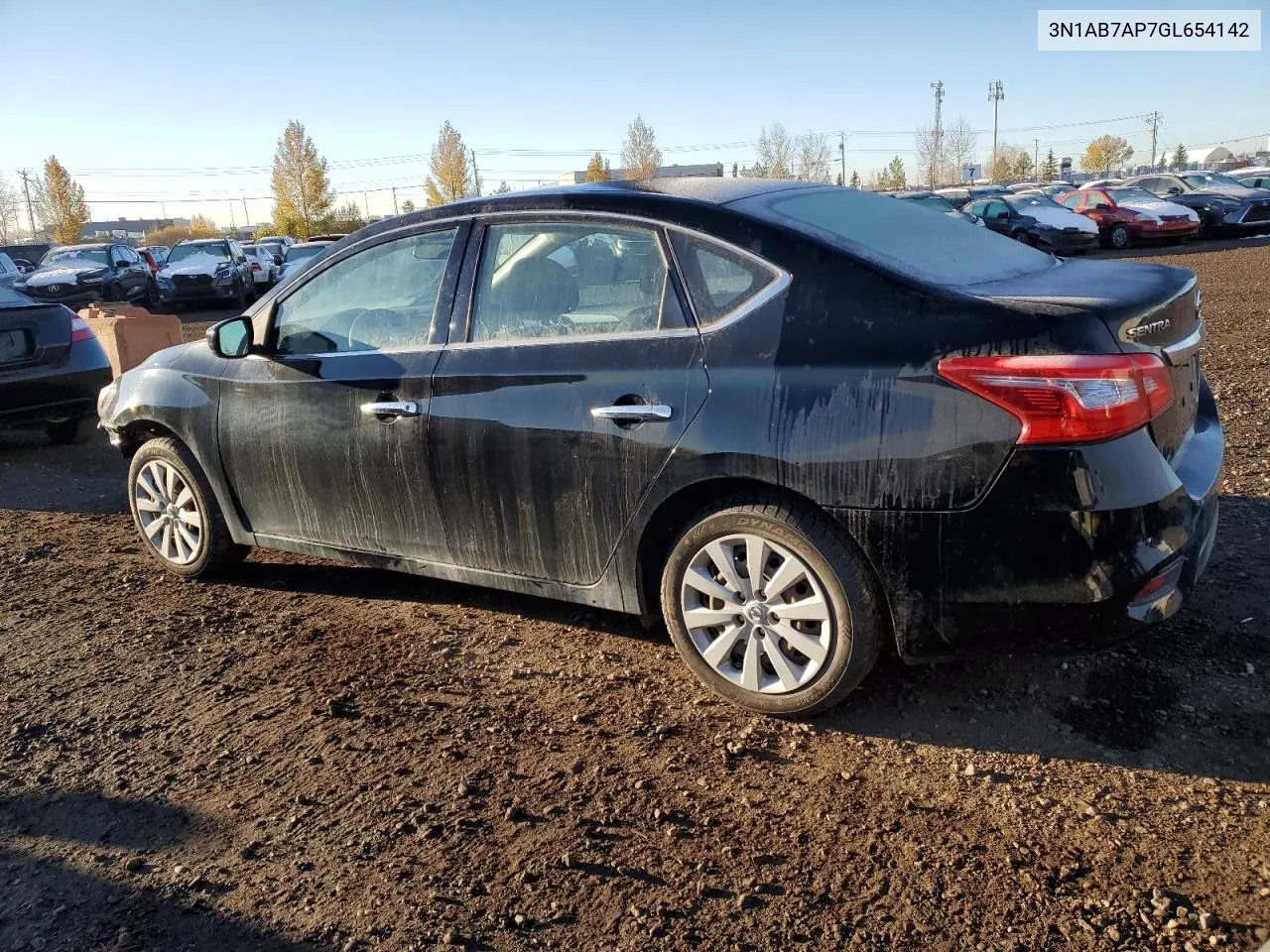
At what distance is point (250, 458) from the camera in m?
4.51

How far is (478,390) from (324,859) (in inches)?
66.0

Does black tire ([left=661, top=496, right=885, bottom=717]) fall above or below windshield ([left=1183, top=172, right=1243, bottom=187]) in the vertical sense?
below

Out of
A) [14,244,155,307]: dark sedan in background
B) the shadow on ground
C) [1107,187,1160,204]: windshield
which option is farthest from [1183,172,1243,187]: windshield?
the shadow on ground

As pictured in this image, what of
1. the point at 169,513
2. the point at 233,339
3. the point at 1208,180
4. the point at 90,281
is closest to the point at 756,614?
the point at 233,339

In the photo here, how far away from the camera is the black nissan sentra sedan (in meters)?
2.85

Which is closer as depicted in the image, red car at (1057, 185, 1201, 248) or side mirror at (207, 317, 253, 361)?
side mirror at (207, 317, 253, 361)

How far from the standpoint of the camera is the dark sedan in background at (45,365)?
7.69 m

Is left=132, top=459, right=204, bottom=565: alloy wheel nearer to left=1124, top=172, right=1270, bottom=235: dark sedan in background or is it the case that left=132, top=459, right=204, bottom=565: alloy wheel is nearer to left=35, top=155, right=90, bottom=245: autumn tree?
left=1124, top=172, right=1270, bottom=235: dark sedan in background

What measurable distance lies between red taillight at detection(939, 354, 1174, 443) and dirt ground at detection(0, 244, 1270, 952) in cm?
102

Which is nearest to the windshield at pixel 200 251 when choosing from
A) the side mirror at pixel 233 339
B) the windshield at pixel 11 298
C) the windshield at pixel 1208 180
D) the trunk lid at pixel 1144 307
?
the windshield at pixel 11 298

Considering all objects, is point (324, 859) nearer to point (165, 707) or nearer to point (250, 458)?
point (165, 707)

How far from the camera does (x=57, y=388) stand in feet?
25.8

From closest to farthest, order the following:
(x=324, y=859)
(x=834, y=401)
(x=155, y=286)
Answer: (x=324, y=859)
(x=834, y=401)
(x=155, y=286)

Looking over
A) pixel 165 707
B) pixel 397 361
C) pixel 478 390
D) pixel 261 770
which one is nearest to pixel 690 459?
pixel 478 390
